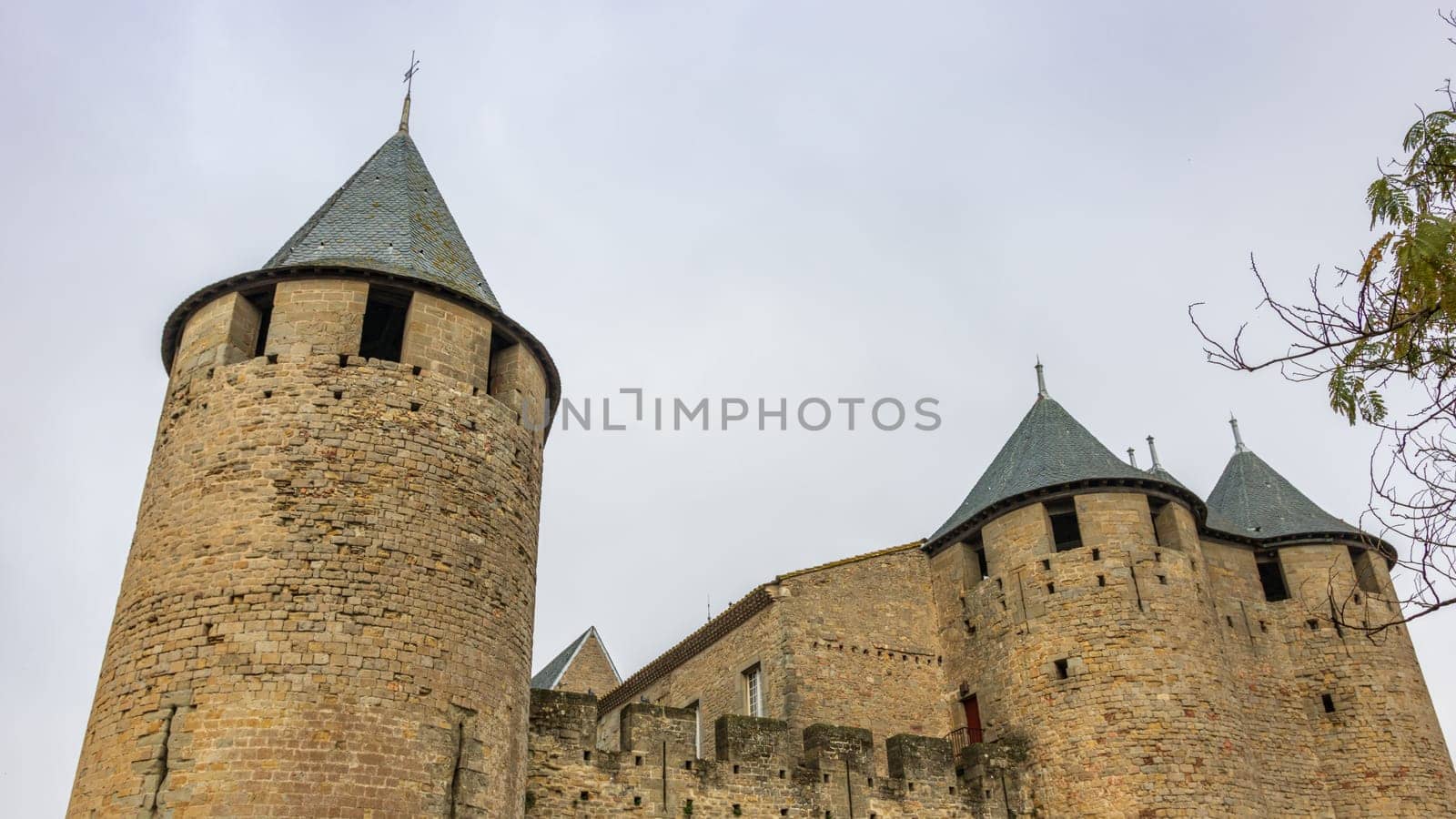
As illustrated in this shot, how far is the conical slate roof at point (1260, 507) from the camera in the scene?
19.6m

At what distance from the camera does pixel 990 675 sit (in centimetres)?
1675

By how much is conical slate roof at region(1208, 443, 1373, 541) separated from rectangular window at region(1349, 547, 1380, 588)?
47cm

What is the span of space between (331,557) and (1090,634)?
1082cm

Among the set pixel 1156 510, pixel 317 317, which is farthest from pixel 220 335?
pixel 1156 510

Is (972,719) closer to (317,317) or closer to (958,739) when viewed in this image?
(958,739)

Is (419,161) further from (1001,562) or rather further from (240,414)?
(1001,562)

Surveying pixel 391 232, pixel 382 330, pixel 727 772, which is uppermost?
pixel 391 232

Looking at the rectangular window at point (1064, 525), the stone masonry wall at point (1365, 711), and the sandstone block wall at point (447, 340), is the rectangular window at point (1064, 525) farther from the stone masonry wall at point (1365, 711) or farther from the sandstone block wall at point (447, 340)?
the sandstone block wall at point (447, 340)

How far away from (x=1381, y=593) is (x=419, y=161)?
59.0 feet

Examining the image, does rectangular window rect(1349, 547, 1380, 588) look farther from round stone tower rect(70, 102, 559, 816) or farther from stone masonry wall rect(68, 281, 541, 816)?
stone masonry wall rect(68, 281, 541, 816)

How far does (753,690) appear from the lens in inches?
697

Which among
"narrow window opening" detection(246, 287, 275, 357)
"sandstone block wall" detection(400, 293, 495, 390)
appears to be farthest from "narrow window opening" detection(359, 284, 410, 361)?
"narrow window opening" detection(246, 287, 275, 357)

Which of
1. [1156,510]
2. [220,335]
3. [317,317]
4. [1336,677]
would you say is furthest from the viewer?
[1336,677]

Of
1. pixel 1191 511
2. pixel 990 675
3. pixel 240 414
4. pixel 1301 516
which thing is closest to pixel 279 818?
pixel 240 414
